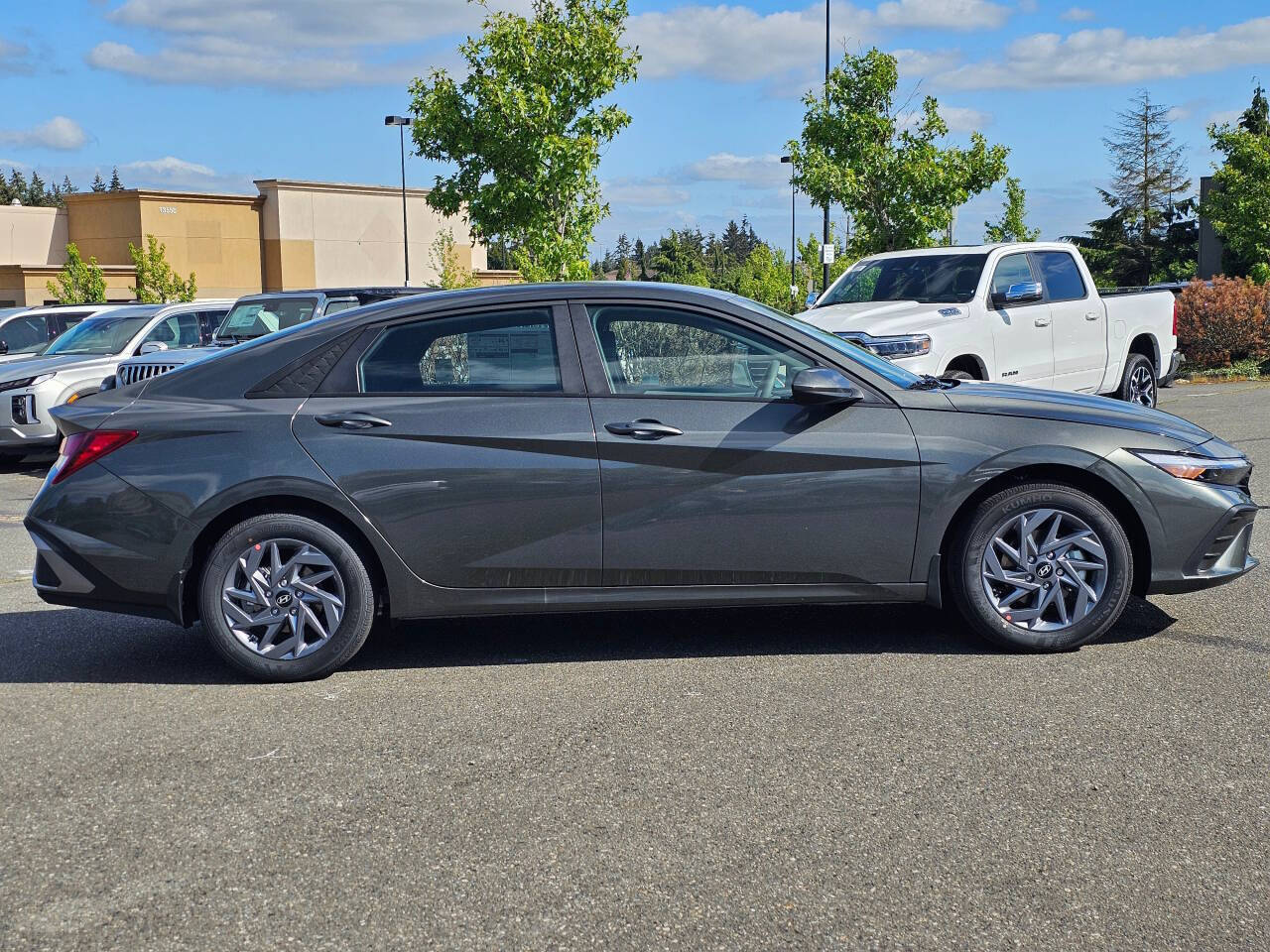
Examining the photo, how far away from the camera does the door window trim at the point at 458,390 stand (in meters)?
5.62

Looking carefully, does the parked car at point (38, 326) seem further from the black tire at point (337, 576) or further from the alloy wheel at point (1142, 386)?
the black tire at point (337, 576)

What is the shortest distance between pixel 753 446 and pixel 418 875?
2.48 metres

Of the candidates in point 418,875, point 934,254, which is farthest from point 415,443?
point 934,254

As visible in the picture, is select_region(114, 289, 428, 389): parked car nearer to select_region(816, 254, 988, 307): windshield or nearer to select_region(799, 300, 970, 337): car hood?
select_region(816, 254, 988, 307): windshield

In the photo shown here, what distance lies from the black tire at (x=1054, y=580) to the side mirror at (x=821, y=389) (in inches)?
29.1

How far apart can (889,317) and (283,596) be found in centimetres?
787

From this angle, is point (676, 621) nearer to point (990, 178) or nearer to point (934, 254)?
point (934, 254)

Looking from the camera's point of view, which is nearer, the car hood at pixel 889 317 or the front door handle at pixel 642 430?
the front door handle at pixel 642 430

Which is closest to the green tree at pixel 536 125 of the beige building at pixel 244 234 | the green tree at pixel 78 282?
the green tree at pixel 78 282

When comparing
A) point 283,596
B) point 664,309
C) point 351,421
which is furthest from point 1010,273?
point 283,596

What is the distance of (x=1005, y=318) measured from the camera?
41.3ft

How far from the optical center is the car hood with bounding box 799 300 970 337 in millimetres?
11883

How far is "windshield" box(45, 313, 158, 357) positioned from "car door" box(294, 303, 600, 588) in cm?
1120

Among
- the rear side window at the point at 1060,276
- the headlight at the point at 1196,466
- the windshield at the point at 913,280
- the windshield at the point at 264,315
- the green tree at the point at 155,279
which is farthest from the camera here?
the green tree at the point at 155,279
